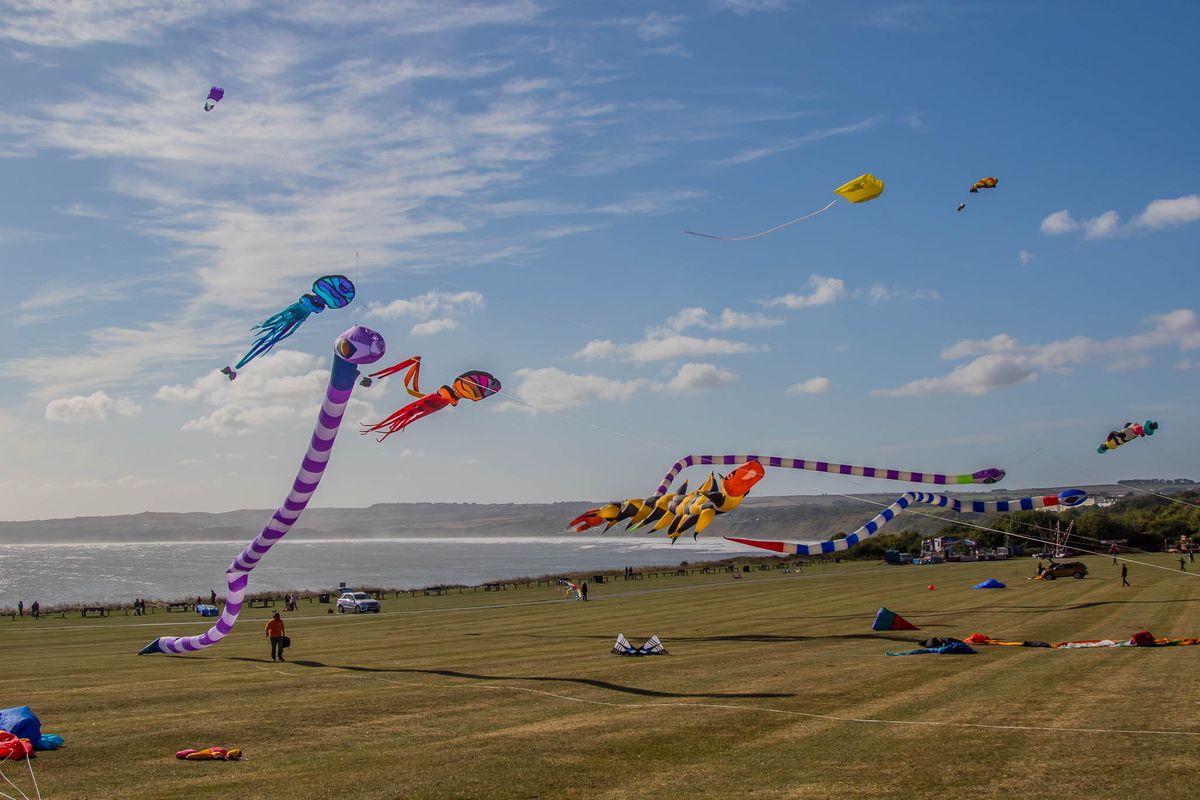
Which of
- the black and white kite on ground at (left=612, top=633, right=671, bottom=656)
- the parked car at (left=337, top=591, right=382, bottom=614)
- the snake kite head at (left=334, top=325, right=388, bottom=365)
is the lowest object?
the parked car at (left=337, top=591, right=382, bottom=614)

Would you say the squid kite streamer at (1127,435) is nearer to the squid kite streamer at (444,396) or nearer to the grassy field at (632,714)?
the grassy field at (632,714)

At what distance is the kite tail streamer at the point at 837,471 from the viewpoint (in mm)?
27078

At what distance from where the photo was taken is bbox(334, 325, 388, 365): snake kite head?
78.5ft

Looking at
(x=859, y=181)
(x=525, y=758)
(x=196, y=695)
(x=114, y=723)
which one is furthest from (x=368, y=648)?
(x=859, y=181)

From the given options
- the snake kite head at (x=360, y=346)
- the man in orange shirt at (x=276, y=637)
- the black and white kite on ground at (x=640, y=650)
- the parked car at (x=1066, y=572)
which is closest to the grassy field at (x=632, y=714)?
the man in orange shirt at (x=276, y=637)

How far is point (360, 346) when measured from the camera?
2402 cm

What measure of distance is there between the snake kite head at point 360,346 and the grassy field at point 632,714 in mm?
8259

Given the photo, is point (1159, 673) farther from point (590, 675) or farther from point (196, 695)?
point (196, 695)

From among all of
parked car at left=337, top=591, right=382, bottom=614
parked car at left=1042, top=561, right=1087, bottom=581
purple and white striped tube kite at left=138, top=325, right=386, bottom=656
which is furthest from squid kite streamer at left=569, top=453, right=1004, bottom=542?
parked car at left=1042, top=561, right=1087, bottom=581

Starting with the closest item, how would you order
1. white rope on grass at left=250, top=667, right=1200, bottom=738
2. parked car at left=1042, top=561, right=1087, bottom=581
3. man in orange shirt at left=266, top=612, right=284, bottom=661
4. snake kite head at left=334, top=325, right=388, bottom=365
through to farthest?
white rope on grass at left=250, top=667, right=1200, bottom=738, snake kite head at left=334, top=325, right=388, bottom=365, man in orange shirt at left=266, top=612, right=284, bottom=661, parked car at left=1042, top=561, right=1087, bottom=581

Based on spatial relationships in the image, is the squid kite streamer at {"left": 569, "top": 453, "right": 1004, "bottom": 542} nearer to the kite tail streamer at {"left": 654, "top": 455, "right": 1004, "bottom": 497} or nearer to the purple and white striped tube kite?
the kite tail streamer at {"left": 654, "top": 455, "right": 1004, "bottom": 497}

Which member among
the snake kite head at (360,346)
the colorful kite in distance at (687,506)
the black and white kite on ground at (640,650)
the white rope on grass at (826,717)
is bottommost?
the black and white kite on ground at (640,650)

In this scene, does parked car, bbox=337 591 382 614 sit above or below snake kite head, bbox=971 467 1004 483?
below

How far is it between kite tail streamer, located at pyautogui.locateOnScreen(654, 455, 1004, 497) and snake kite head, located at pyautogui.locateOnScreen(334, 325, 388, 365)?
33.8 feet
